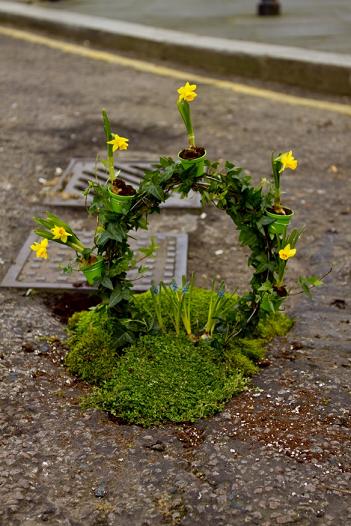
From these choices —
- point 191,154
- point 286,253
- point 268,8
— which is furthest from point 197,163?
point 268,8

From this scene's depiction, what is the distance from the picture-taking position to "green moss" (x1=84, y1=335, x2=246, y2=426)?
263 cm

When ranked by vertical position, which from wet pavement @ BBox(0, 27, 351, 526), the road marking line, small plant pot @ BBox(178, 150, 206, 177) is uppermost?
the road marking line

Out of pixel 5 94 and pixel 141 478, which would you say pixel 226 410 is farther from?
pixel 5 94

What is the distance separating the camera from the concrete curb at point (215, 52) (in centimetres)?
616

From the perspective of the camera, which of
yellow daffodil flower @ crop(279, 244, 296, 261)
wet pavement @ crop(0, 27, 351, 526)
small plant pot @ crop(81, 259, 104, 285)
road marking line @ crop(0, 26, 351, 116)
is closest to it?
wet pavement @ crop(0, 27, 351, 526)

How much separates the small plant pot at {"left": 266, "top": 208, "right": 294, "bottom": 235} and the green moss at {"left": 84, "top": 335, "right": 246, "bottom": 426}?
0.52 meters

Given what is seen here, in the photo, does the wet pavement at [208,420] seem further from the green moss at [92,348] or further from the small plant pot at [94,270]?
the small plant pot at [94,270]

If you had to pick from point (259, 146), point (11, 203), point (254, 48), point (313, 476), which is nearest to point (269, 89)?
point (254, 48)

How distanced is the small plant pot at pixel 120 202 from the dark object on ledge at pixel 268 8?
19.2 ft

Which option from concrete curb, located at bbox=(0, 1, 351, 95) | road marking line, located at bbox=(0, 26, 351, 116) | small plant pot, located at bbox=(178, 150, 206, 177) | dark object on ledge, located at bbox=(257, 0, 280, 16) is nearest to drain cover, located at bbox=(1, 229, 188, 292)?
small plant pot, located at bbox=(178, 150, 206, 177)

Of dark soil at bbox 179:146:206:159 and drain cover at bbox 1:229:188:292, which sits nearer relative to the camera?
dark soil at bbox 179:146:206:159

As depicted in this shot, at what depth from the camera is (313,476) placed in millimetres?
2369

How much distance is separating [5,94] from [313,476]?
4.68m

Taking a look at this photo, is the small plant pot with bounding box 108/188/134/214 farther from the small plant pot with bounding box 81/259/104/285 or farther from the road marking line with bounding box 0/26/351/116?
the road marking line with bounding box 0/26/351/116
